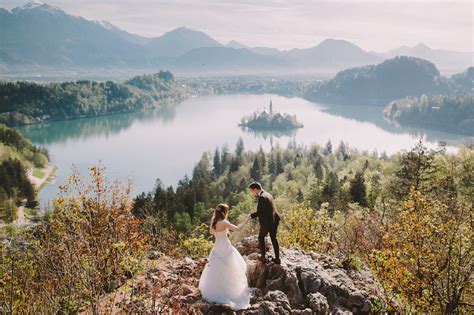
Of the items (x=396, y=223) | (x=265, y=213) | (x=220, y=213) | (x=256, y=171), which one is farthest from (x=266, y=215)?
(x=256, y=171)

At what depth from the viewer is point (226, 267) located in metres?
10.3

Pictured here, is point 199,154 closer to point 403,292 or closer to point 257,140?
point 257,140

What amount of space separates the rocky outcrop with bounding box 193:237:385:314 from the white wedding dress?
248mm

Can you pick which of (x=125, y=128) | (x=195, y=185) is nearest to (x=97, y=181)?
(x=195, y=185)

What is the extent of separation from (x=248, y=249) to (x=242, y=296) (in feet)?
10.2

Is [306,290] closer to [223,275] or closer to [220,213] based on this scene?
[223,275]

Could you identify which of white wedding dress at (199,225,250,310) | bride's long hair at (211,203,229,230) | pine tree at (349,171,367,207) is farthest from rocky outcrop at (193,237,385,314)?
pine tree at (349,171,367,207)

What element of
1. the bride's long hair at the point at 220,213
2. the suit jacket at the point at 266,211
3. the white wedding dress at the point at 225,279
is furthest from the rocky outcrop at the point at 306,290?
the bride's long hair at the point at 220,213

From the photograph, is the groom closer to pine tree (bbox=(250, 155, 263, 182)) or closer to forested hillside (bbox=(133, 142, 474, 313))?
forested hillside (bbox=(133, 142, 474, 313))

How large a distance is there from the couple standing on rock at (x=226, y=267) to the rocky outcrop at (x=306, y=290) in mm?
295

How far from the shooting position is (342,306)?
35.2 ft

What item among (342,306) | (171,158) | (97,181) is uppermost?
(97,181)

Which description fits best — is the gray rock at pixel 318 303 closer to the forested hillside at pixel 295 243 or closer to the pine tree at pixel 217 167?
the forested hillside at pixel 295 243

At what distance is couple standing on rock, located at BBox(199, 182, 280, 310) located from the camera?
10094mm
